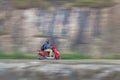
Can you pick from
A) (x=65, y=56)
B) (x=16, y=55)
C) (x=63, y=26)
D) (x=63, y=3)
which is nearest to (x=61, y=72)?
(x=65, y=56)

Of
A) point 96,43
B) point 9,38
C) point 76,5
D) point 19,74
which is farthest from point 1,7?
point 19,74

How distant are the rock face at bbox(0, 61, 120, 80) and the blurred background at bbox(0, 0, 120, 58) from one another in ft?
11.3

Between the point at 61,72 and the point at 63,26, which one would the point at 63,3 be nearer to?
the point at 63,26

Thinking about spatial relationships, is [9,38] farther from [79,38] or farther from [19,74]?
[19,74]

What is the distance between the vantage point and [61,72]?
8586mm

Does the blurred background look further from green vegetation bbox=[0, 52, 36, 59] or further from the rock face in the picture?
the rock face

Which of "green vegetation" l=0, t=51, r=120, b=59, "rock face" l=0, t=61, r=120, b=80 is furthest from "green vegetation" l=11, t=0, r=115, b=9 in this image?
"rock face" l=0, t=61, r=120, b=80

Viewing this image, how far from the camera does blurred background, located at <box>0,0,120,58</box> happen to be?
1231 centimetres

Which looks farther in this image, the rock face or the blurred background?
the blurred background

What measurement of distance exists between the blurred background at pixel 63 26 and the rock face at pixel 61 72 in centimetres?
344

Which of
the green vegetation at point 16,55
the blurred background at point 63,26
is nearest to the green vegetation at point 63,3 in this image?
the blurred background at point 63,26

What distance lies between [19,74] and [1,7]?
509 cm

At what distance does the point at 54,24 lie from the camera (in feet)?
41.8

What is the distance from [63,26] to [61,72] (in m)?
4.26
